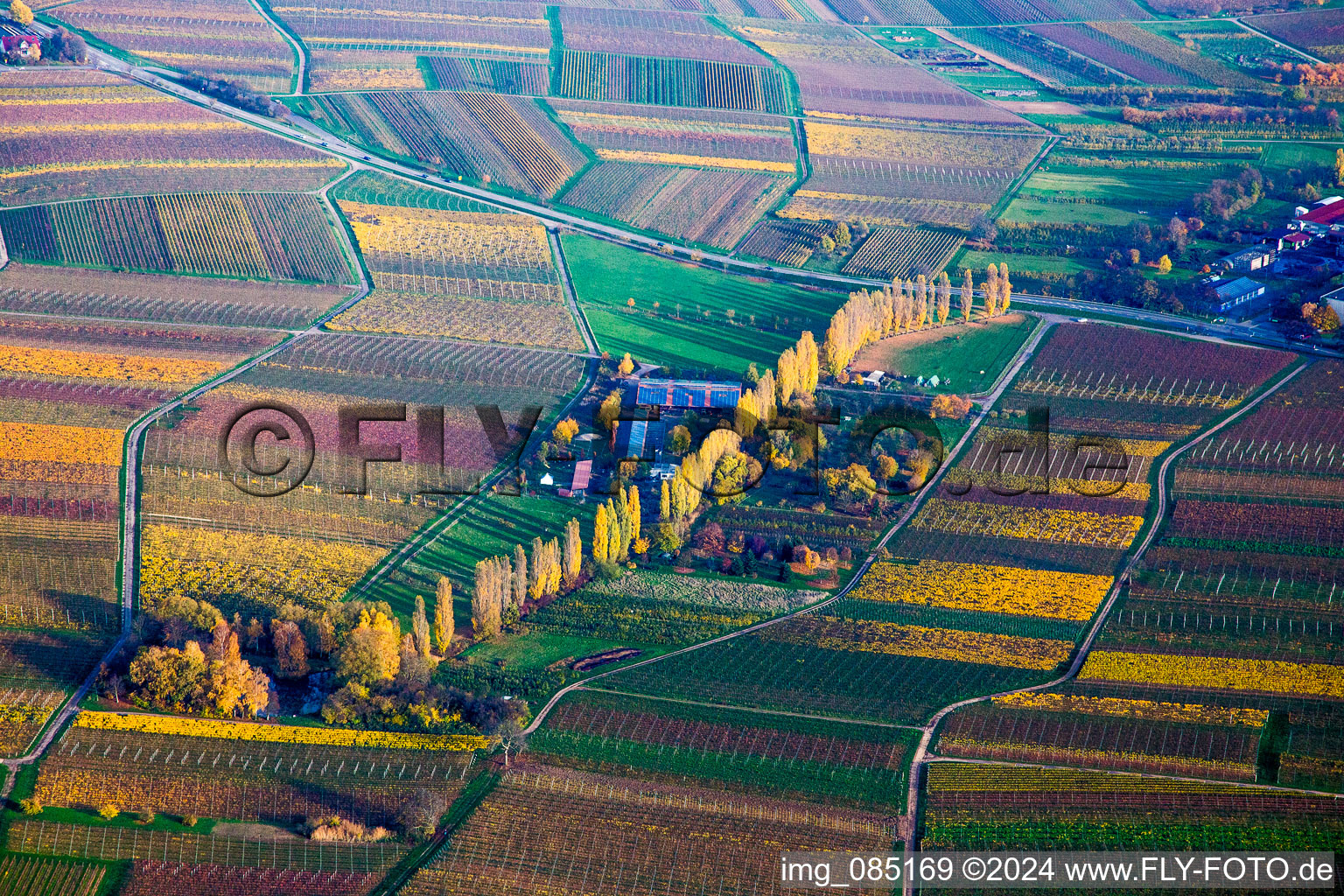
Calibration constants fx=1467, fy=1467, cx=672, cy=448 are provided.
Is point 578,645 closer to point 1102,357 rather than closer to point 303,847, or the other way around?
point 303,847

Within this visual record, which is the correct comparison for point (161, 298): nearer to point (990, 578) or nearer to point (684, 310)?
point (684, 310)

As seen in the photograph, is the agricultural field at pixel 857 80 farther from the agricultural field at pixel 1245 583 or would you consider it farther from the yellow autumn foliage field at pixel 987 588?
the yellow autumn foliage field at pixel 987 588

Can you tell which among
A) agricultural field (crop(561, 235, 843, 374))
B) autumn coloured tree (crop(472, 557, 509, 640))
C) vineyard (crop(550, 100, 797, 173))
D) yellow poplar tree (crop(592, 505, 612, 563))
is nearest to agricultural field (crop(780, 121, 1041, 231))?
vineyard (crop(550, 100, 797, 173))

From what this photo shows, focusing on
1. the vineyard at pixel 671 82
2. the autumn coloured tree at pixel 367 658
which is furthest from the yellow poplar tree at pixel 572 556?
the vineyard at pixel 671 82

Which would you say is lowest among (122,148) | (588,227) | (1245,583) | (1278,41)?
(1245,583)

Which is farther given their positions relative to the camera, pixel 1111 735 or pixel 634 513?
pixel 634 513

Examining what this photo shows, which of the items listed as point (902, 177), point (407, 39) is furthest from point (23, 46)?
point (902, 177)

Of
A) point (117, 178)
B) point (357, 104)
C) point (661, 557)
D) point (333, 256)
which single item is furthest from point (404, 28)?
point (661, 557)

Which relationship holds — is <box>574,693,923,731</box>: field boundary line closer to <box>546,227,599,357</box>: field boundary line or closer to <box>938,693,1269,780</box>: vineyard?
<box>938,693,1269,780</box>: vineyard

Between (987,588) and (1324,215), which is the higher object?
(1324,215)
